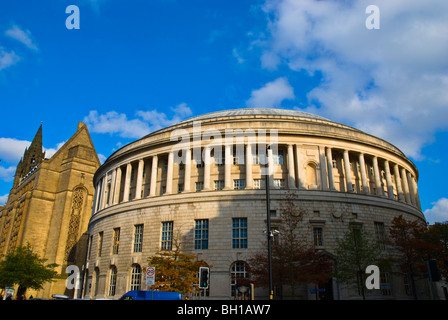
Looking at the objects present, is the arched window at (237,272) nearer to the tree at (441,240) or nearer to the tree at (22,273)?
the tree at (441,240)

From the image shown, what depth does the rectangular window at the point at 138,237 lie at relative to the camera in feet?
124

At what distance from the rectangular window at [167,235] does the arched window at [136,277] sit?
3.77 m

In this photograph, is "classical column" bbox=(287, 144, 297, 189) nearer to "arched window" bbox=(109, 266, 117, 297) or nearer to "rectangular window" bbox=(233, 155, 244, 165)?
"rectangular window" bbox=(233, 155, 244, 165)

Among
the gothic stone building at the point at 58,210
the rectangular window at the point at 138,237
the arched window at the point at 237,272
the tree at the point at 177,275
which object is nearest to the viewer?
the tree at the point at 177,275

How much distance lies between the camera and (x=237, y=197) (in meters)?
34.9

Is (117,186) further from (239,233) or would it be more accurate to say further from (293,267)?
(293,267)

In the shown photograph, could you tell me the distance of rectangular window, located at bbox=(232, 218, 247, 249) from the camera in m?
33.4

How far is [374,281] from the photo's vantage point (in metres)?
31.6

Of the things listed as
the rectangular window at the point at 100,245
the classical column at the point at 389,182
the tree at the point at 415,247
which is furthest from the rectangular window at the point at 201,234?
the classical column at the point at 389,182

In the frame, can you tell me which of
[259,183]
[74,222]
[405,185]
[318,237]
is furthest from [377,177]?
[74,222]
